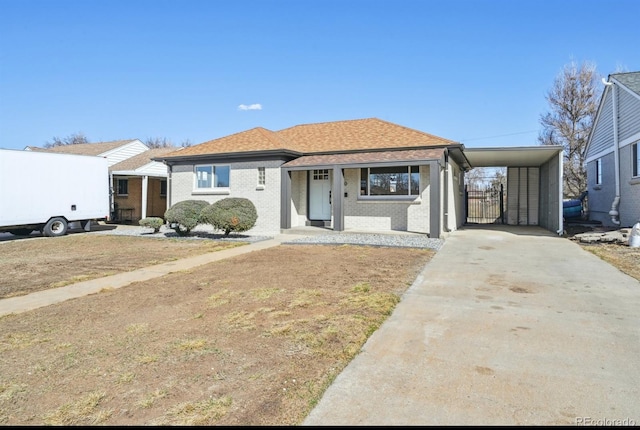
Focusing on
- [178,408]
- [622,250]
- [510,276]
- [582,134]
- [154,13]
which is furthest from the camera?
[582,134]

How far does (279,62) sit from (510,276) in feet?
52.2

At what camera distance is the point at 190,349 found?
3783 mm

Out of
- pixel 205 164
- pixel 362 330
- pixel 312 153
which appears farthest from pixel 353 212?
pixel 362 330

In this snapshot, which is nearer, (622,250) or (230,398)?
(230,398)

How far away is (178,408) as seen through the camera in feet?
8.86

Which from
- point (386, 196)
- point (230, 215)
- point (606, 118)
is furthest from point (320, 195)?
point (606, 118)

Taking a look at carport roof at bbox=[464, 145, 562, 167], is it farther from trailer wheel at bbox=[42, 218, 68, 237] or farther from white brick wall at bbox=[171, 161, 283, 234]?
trailer wheel at bbox=[42, 218, 68, 237]

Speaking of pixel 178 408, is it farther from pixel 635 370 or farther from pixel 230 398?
pixel 635 370

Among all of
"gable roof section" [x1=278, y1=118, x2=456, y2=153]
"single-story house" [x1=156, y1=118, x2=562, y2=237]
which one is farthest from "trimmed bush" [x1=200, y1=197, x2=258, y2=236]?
"gable roof section" [x1=278, y1=118, x2=456, y2=153]

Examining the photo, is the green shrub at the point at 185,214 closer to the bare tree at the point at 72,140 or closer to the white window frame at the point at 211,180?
the white window frame at the point at 211,180

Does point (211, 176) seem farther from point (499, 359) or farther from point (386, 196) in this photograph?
point (499, 359)

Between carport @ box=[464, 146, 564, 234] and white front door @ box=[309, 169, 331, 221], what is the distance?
231 inches

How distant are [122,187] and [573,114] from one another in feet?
105

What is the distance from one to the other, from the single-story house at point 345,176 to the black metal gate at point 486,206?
4283 millimetres
